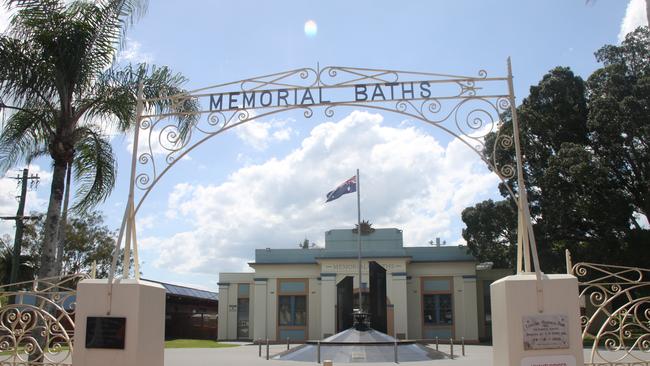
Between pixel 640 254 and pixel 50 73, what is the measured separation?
24309 millimetres

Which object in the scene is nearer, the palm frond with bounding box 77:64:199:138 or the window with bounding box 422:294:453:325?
the palm frond with bounding box 77:64:199:138

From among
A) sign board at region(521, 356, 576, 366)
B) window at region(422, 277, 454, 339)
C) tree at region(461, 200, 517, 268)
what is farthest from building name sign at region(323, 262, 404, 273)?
sign board at region(521, 356, 576, 366)

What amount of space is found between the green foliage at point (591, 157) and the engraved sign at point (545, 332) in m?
17.4

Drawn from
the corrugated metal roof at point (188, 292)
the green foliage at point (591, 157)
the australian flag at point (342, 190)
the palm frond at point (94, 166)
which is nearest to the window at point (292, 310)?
the corrugated metal roof at point (188, 292)

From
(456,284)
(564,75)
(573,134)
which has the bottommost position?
(456,284)

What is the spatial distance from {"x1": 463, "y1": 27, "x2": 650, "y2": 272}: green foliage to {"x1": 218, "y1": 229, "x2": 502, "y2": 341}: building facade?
6.21 metres

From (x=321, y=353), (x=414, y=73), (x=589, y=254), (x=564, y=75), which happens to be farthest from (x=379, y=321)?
(x=414, y=73)

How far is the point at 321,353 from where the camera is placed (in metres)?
17.1

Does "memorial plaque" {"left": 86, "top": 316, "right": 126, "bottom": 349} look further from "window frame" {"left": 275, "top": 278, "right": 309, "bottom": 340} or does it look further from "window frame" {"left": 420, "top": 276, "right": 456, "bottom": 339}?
"window frame" {"left": 420, "top": 276, "right": 456, "bottom": 339}

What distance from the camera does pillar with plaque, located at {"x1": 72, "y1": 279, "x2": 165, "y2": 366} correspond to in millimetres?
7391

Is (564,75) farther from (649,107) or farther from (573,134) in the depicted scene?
(649,107)

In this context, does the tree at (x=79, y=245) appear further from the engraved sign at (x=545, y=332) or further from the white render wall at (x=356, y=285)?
the engraved sign at (x=545, y=332)

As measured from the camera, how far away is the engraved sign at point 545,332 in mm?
7051

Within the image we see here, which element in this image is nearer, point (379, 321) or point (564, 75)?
point (379, 321)
